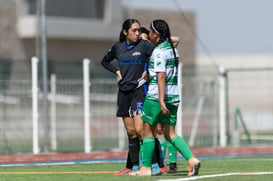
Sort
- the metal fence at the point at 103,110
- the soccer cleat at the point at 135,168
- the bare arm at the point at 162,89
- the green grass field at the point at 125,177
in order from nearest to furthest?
1. the green grass field at the point at 125,177
2. the bare arm at the point at 162,89
3. the soccer cleat at the point at 135,168
4. the metal fence at the point at 103,110

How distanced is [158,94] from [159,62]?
393 mm

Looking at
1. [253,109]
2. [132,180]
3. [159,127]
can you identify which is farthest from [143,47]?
[253,109]

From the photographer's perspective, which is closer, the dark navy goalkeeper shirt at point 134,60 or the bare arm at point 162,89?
the bare arm at point 162,89

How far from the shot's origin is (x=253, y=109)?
2575 centimetres

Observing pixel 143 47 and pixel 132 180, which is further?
pixel 143 47

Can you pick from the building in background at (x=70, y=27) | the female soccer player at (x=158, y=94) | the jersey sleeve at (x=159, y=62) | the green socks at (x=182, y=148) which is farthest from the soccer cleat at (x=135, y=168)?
the building in background at (x=70, y=27)

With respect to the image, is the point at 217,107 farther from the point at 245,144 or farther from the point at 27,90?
the point at 27,90

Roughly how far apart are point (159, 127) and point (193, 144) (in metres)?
11.4

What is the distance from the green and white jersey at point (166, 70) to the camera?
10.9 m

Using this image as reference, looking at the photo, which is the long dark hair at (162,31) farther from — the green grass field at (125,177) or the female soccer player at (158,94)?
the green grass field at (125,177)

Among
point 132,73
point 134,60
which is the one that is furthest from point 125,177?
point 134,60

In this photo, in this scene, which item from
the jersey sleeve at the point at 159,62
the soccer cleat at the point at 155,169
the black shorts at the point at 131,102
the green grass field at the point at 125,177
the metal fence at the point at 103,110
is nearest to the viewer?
the green grass field at the point at 125,177

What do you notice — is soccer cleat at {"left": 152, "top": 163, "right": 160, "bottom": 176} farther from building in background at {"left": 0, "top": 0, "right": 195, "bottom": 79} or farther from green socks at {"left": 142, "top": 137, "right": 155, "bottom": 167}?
building in background at {"left": 0, "top": 0, "right": 195, "bottom": 79}

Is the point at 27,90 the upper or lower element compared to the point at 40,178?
upper
